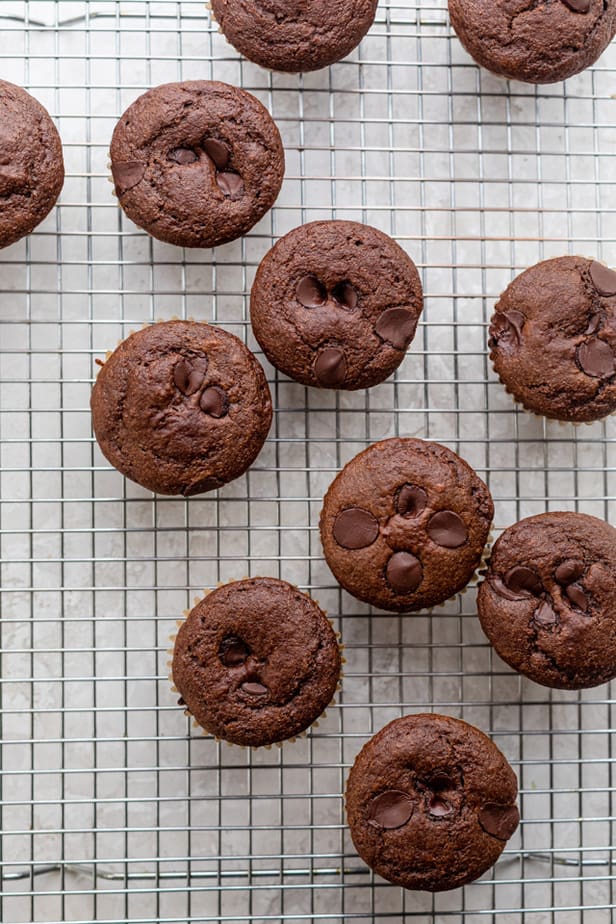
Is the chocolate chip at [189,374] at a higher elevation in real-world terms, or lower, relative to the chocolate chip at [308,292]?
lower

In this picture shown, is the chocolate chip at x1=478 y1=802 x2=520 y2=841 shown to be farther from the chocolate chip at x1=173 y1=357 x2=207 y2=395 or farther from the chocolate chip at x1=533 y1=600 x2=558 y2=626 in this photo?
the chocolate chip at x1=173 y1=357 x2=207 y2=395

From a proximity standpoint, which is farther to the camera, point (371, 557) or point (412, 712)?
point (412, 712)

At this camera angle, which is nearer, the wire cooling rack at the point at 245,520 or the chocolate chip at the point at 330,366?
the chocolate chip at the point at 330,366

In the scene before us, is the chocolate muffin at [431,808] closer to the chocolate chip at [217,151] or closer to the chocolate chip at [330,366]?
the chocolate chip at [330,366]

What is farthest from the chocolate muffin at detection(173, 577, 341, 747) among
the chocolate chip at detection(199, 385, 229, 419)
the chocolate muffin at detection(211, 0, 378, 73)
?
the chocolate muffin at detection(211, 0, 378, 73)

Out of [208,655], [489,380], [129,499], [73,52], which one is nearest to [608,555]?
[489,380]

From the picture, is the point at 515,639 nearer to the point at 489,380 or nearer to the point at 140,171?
the point at 489,380

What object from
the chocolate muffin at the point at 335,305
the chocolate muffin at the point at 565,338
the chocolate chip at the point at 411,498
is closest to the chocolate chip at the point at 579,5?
the chocolate muffin at the point at 565,338
